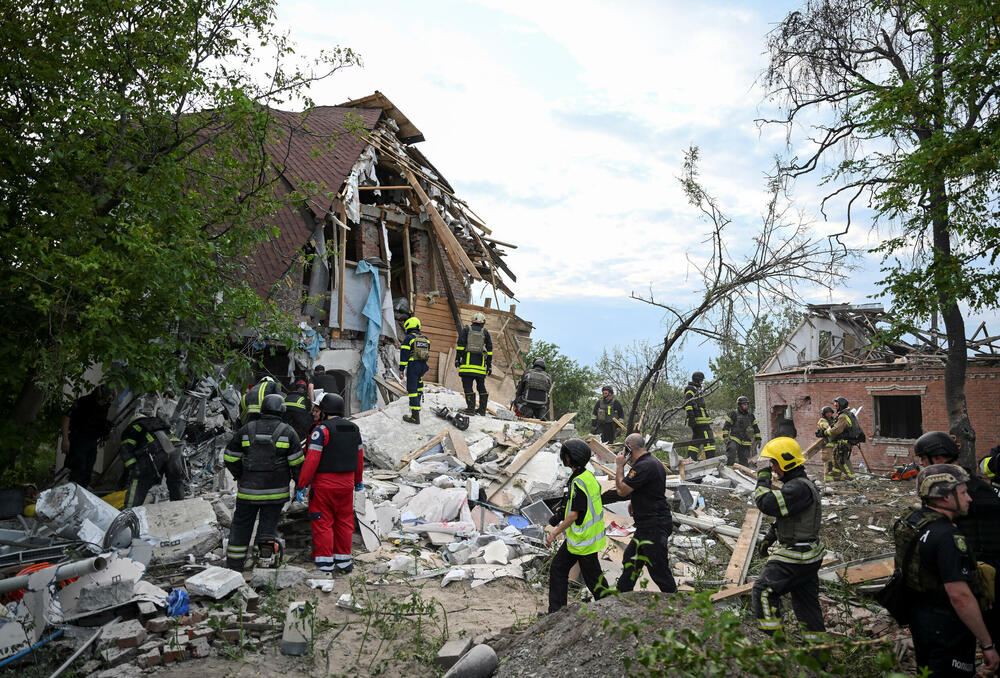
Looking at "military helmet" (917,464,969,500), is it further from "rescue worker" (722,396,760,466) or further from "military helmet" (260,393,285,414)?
"rescue worker" (722,396,760,466)

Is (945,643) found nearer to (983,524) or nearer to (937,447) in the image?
(983,524)

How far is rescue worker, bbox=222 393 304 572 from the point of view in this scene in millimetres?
6738

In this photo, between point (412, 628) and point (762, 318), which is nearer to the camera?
point (412, 628)

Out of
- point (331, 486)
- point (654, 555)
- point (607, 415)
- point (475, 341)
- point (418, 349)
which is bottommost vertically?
point (654, 555)

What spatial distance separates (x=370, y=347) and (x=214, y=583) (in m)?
9.58

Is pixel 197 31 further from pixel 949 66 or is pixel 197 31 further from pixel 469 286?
pixel 469 286

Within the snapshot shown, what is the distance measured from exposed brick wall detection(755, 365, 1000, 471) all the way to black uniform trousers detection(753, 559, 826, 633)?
15836 millimetres

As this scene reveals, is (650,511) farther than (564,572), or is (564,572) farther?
(650,511)

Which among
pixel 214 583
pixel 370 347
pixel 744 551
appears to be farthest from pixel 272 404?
pixel 370 347

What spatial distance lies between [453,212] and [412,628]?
13.8 metres

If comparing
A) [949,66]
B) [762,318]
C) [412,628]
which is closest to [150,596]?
[412,628]

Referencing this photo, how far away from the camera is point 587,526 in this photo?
17.3ft

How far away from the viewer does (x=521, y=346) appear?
59.8ft

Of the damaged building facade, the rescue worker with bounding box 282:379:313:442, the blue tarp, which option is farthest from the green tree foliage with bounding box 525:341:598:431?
the rescue worker with bounding box 282:379:313:442
